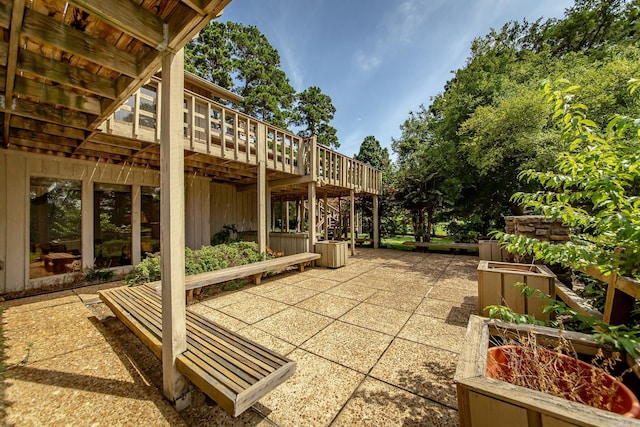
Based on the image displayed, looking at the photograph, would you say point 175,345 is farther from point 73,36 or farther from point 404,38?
point 404,38

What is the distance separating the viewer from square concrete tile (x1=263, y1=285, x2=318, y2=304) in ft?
15.2

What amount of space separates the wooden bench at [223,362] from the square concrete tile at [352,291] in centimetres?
283

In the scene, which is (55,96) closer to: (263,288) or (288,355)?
(288,355)

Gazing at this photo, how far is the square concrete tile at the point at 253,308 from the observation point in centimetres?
383

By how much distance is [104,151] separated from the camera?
545 centimetres

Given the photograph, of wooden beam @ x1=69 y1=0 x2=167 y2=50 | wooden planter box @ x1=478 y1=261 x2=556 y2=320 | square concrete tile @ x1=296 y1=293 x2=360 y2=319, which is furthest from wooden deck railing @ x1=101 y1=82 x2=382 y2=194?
wooden planter box @ x1=478 y1=261 x2=556 y2=320

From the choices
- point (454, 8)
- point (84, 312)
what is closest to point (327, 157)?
point (454, 8)

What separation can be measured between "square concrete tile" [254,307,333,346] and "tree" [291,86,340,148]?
1999 cm

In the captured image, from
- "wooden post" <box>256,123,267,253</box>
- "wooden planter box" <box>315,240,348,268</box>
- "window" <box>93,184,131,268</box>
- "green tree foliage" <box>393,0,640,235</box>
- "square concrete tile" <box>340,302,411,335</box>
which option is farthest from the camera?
"wooden planter box" <box>315,240,348,268</box>

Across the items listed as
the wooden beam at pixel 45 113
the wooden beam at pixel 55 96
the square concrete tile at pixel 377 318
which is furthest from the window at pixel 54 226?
the square concrete tile at pixel 377 318

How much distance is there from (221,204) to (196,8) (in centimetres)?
874

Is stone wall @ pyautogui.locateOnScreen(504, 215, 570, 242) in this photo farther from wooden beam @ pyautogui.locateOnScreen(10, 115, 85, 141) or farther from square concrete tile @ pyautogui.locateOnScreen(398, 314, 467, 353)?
wooden beam @ pyautogui.locateOnScreen(10, 115, 85, 141)

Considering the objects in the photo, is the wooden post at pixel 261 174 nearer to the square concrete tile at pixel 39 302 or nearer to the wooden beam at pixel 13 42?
the square concrete tile at pixel 39 302

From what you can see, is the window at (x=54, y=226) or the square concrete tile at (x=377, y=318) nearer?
the square concrete tile at (x=377, y=318)
